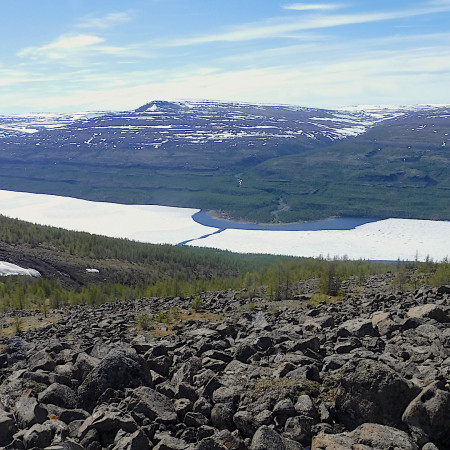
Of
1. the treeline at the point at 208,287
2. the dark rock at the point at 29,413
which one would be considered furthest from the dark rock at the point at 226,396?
the treeline at the point at 208,287

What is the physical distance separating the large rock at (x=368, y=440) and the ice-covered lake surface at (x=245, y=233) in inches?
3355

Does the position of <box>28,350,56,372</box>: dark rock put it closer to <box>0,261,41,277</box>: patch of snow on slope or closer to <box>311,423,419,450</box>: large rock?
<box>311,423,419,450</box>: large rock

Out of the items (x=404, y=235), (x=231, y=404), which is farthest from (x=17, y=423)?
(x=404, y=235)

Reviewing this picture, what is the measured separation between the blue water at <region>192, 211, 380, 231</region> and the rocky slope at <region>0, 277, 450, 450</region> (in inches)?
4720

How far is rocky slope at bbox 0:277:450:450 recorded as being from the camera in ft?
27.7

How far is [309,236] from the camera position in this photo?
121 metres

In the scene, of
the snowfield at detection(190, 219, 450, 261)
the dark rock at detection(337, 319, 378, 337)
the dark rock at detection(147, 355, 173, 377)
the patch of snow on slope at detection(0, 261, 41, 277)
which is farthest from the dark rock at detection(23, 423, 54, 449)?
the snowfield at detection(190, 219, 450, 261)

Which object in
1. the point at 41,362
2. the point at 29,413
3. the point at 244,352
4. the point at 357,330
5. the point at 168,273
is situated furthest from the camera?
the point at 168,273

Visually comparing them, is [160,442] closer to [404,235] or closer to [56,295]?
[56,295]

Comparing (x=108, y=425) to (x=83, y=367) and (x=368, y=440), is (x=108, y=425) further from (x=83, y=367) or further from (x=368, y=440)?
(x=368, y=440)

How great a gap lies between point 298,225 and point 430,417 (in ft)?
439

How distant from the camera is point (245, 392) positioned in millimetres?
9914

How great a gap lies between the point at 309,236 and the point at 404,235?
809 inches

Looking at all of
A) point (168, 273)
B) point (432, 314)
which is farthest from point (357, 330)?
point (168, 273)
